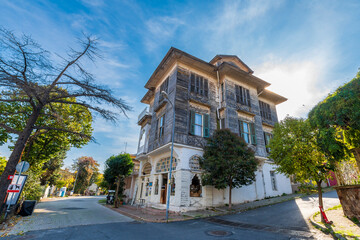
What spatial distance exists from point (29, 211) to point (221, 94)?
60.5 ft

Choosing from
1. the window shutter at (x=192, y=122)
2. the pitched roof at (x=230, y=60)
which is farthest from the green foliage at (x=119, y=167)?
the pitched roof at (x=230, y=60)

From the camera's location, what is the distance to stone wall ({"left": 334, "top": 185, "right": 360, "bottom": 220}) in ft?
23.0

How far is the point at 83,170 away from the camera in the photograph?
40.9 meters

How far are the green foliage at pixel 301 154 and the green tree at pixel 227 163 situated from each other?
2.95 meters

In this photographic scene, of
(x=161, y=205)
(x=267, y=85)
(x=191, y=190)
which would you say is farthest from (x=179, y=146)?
(x=267, y=85)

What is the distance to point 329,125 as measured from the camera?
24.1ft

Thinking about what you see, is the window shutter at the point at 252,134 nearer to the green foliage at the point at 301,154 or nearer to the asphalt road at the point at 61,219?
the green foliage at the point at 301,154

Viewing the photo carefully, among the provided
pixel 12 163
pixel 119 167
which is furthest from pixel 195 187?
pixel 119 167

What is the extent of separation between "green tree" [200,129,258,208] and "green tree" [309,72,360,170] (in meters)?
5.24

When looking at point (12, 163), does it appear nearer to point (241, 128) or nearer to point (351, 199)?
point (351, 199)

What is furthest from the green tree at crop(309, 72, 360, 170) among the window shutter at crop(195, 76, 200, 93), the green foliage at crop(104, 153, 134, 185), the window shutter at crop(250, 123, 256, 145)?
the green foliage at crop(104, 153, 134, 185)

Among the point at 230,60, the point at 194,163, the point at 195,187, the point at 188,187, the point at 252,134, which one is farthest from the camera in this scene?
the point at 230,60

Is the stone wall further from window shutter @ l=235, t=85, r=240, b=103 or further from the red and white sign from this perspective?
the red and white sign

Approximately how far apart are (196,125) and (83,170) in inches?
1526
